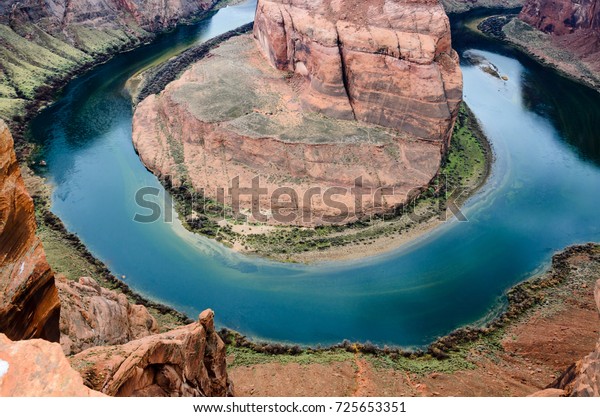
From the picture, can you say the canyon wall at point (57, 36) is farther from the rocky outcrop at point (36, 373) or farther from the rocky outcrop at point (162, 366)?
the rocky outcrop at point (36, 373)

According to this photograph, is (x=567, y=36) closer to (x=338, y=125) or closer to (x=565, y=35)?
(x=565, y=35)

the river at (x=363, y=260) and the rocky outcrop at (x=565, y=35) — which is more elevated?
the rocky outcrop at (x=565, y=35)

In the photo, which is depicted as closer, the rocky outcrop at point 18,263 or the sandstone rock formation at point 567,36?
the rocky outcrop at point 18,263

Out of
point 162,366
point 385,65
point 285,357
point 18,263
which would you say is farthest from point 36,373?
point 385,65

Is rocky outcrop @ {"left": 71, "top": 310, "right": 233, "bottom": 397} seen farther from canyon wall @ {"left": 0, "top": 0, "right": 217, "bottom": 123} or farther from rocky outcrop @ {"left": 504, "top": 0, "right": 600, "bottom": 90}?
rocky outcrop @ {"left": 504, "top": 0, "right": 600, "bottom": 90}

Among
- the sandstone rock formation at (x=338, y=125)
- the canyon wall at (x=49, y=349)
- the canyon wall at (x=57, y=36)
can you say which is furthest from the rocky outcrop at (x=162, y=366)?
the canyon wall at (x=57, y=36)

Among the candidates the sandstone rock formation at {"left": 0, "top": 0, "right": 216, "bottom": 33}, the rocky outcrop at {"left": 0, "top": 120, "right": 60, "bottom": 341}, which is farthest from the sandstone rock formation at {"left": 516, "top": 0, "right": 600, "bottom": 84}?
the rocky outcrop at {"left": 0, "top": 120, "right": 60, "bottom": 341}

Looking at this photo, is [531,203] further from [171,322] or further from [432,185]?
[171,322]
